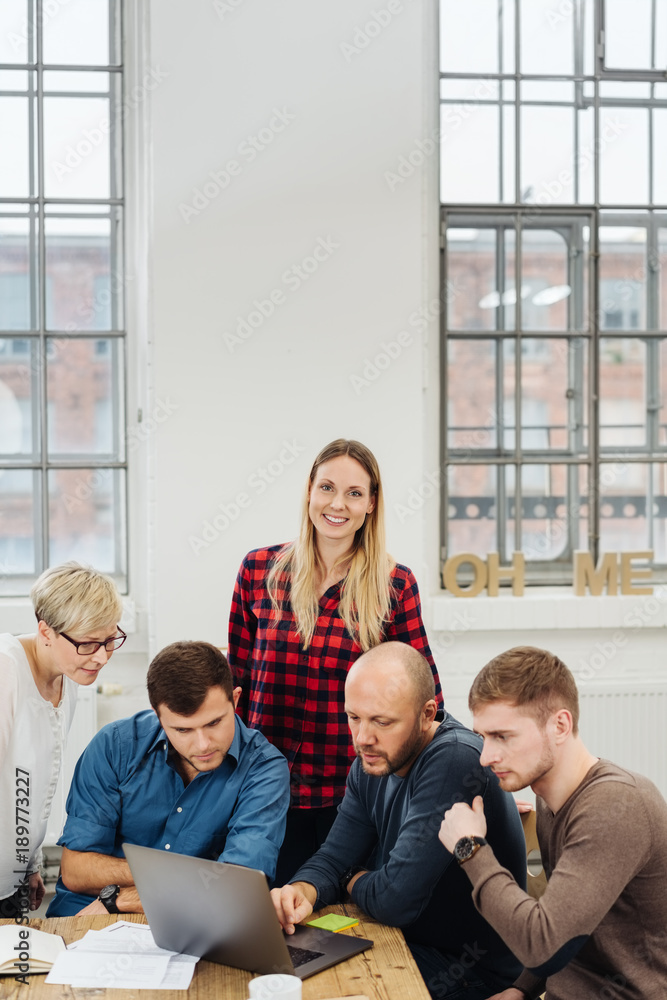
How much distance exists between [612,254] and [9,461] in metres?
2.73

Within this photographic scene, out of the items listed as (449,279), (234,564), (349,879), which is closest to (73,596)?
(349,879)

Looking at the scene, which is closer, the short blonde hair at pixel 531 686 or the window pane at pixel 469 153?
the short blonde hair at pixel 531 686

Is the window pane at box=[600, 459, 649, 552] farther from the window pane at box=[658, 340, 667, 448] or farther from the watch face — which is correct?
the watch face

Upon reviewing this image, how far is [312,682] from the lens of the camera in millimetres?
2482

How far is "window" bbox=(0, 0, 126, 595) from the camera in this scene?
12.9ft

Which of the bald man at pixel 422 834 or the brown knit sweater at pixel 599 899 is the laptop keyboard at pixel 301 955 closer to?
the bald man at pixel 422 834

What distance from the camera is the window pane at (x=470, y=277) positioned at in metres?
4.05

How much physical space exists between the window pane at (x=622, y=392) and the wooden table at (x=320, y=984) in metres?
2.90

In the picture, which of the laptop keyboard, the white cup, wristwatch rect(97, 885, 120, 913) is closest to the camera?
the white cup

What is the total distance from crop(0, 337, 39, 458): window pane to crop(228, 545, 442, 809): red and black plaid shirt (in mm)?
1803

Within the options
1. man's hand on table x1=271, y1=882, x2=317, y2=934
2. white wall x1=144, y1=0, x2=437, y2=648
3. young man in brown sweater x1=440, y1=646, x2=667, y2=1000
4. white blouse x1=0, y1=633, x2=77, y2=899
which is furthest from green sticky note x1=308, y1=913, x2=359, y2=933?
white wall x1=144, y1=0, x2=437, y2=648

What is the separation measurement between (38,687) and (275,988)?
999mm

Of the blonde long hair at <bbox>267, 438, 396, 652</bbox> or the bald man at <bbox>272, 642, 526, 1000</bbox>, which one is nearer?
the bald man at <bbox>272, 642, 526, 1000</bbox>

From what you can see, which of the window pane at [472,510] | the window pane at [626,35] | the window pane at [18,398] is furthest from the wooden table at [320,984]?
the window pane at [626,35]
